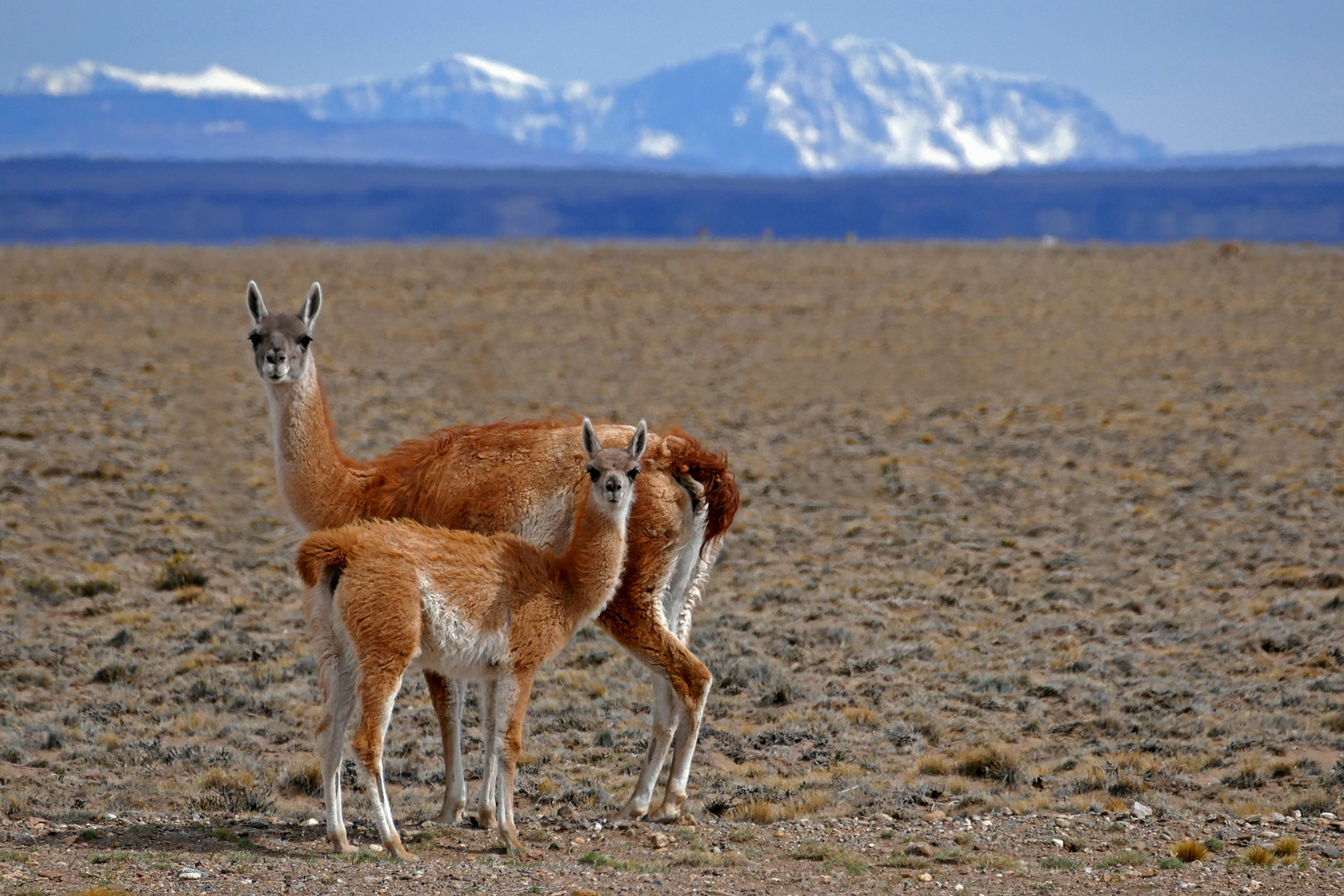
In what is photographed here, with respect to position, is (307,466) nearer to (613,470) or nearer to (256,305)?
(256,305)

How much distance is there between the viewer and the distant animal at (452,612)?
5730 mm

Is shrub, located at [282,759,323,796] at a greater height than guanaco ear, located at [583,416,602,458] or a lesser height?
lesser

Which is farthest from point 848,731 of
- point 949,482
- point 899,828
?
Result: point 949,482

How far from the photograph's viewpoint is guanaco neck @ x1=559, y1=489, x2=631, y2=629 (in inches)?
251

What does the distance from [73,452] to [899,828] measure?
12.7m

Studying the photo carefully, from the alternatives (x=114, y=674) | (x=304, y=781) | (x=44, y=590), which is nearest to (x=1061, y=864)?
(x=304, y=781)

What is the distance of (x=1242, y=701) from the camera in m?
8.40

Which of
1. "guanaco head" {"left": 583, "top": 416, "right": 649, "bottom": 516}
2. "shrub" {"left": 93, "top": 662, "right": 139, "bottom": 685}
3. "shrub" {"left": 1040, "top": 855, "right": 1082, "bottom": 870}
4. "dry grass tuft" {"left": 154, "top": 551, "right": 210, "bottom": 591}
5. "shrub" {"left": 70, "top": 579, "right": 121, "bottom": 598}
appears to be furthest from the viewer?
"dry grass tuft" {"left": 154, "top": 551, "right": 210, "bottom": 591}

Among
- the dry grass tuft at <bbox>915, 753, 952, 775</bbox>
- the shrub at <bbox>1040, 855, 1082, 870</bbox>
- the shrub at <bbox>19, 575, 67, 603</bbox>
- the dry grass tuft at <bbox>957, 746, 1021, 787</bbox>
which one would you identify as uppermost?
the shrub at <bbox>1040, 855, 1082, 870</bbox>

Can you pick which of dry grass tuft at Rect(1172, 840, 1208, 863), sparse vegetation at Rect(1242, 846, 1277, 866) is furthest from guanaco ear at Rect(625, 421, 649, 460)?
sparse vegetation at Rect(1242, 846, 1277, 866)

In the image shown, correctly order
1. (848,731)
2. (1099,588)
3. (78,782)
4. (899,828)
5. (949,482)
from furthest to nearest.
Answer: (949,482) < (1099,588) < (848,731) < (78,782) < (899,828)

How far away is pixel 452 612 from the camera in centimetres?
596

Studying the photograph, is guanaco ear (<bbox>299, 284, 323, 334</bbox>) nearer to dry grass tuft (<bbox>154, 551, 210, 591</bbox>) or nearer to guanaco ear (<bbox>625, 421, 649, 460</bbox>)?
guanaco ear (<bbox>625, 421, 649, 460</bbox>)

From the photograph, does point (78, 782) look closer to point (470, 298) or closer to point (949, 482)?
point (949, 482)
